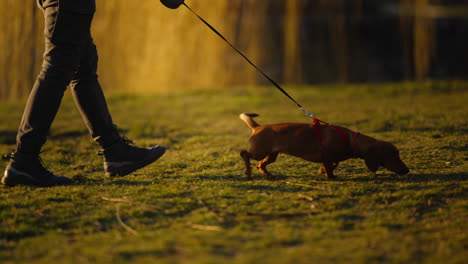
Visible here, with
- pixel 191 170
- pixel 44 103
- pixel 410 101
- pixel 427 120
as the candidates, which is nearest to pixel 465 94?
pixel 410 101

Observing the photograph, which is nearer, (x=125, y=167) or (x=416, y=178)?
(x=416, y=178)

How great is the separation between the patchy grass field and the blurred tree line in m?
3.39

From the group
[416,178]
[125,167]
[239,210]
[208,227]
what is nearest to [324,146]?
[416,178]

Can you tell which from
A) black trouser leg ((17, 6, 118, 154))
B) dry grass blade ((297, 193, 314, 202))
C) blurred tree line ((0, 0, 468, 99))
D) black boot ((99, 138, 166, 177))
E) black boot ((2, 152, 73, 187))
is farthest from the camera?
blurred tree line ((0, 0, 468, 99))

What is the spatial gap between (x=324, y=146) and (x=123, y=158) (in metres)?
1.18

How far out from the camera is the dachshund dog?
10.3 feet

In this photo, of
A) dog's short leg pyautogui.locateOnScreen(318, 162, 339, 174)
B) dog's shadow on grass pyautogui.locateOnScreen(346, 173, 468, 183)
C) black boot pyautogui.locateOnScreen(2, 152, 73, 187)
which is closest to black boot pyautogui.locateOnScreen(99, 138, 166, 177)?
black boot pyautogui.locateOnScreen(2, 152, 73, 187)

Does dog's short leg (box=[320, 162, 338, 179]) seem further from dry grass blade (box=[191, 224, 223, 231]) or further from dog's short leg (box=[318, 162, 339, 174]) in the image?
dry grass blade (box=[191, 224, 223, 231])

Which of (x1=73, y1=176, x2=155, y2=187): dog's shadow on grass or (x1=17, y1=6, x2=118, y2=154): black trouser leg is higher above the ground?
(x1=17, y1=6, x2=118, y2=154): black trouser leg

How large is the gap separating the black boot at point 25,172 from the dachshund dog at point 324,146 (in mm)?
1184

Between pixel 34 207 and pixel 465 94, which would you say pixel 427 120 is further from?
pixel 34 207

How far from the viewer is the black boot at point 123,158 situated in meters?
3.40

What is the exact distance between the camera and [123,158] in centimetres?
341

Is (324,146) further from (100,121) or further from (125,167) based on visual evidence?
(100,121)
